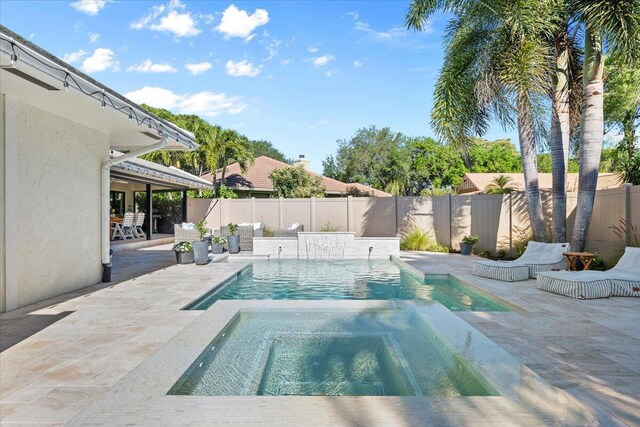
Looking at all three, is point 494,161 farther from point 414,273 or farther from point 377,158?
point 414,273

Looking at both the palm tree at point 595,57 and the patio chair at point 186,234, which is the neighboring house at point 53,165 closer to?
the patio chair at point 186,234

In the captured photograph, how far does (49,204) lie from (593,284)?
9.17 meters

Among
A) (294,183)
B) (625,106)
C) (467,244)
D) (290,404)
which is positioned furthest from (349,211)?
(290,404)

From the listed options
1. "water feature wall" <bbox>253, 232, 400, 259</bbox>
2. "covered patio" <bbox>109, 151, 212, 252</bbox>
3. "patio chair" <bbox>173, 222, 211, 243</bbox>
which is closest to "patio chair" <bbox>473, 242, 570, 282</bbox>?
"water feature wall" <bbox>253, 232, 400, 259</bbox>

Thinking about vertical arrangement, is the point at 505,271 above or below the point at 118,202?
below

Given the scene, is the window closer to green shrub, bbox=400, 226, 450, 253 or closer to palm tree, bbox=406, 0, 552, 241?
green shrub, bbox=400, 226, 450, 253

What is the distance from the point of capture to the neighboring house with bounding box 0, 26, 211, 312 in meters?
4.75

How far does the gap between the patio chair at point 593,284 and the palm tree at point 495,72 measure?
4.12m

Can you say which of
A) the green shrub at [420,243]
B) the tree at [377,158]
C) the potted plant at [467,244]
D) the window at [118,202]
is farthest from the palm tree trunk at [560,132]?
the tree at [377,158]

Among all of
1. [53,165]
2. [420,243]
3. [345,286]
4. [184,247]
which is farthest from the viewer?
[420,243]

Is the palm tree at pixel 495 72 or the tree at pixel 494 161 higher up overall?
the tree at pixel 494 161

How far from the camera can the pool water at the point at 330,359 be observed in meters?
3.35

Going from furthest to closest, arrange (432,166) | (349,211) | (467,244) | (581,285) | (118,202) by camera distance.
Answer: (432,166)
(118,202)
(349,211)
(467,244)
(581,285)

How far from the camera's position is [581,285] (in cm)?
629
